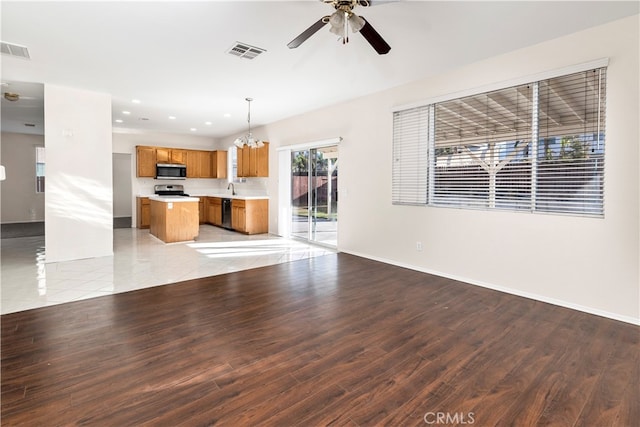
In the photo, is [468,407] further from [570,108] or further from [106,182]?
[106,182]

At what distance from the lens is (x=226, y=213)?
865 centimetres

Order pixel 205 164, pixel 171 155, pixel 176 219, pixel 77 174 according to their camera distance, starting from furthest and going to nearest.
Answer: pixel 205 164, pixel 171 155, pixel 176 219, pixel 77 174

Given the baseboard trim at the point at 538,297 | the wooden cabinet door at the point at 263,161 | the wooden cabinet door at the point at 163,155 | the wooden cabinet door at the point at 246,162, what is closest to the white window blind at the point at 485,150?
the baseboard trim at the point at 538,297

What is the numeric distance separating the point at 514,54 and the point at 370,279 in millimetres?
3112

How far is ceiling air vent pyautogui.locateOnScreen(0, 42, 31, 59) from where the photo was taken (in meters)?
3.52

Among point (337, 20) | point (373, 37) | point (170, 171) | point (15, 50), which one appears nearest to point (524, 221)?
point (373, 37)

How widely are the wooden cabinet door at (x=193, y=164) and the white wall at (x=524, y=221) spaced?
567 cm

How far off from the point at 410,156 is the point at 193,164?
7108 millimetres

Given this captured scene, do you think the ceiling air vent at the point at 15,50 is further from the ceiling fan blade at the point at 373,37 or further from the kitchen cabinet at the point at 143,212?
the kitchen cabinet at the point at 143,212

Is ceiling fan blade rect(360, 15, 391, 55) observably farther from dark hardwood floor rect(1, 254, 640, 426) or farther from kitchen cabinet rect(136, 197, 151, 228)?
kitchen cabinet rect(136, 197, 151, 228)

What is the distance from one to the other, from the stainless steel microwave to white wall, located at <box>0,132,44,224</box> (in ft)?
13.5

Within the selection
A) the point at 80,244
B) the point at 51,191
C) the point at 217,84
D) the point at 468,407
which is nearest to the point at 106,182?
the point at 51,191

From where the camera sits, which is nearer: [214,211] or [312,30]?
[312,30]

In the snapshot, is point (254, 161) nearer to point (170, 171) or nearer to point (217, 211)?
point (217, 211)
